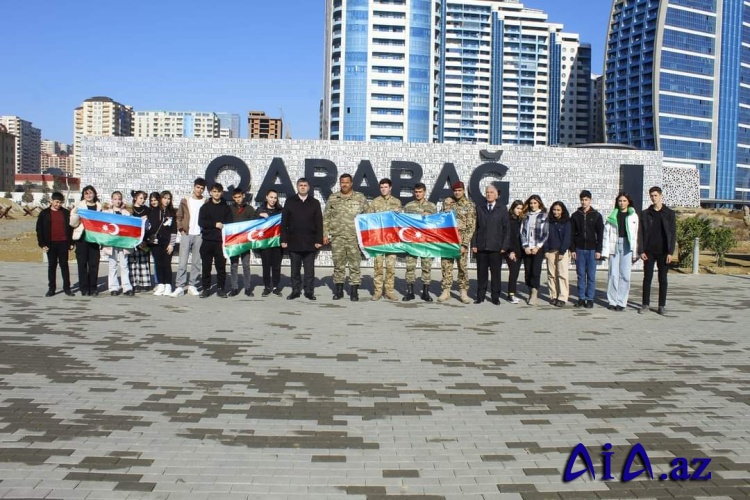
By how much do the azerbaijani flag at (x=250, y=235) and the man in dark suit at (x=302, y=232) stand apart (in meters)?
0.54

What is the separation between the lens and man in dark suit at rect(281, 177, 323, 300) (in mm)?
11258

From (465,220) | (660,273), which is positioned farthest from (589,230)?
(465,220)

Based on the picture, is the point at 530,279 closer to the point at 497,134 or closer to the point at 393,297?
the point at 393,297

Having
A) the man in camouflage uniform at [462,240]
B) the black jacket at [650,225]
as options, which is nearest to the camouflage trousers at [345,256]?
the man in camouflage uniform at [462,240]

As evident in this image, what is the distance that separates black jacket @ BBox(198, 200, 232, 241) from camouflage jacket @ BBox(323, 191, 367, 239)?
1.86 metres

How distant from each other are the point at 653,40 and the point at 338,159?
362 ft

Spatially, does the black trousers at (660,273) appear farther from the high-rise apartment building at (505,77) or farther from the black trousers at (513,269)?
the high-rise apartment building at (505,77)

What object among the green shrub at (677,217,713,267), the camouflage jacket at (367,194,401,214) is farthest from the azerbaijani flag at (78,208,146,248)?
the green shrub at (677,217,713,267)

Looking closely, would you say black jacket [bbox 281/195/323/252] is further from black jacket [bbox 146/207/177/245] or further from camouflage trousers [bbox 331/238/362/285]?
black jacket [bbox 146/207/177/245]

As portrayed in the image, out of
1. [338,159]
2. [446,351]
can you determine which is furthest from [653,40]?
[446,351]

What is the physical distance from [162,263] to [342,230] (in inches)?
126

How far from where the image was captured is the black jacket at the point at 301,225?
37.0 ft

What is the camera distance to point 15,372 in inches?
226

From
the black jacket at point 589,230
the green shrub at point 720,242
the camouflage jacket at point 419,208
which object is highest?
the camouflage jacket at point 419,208
